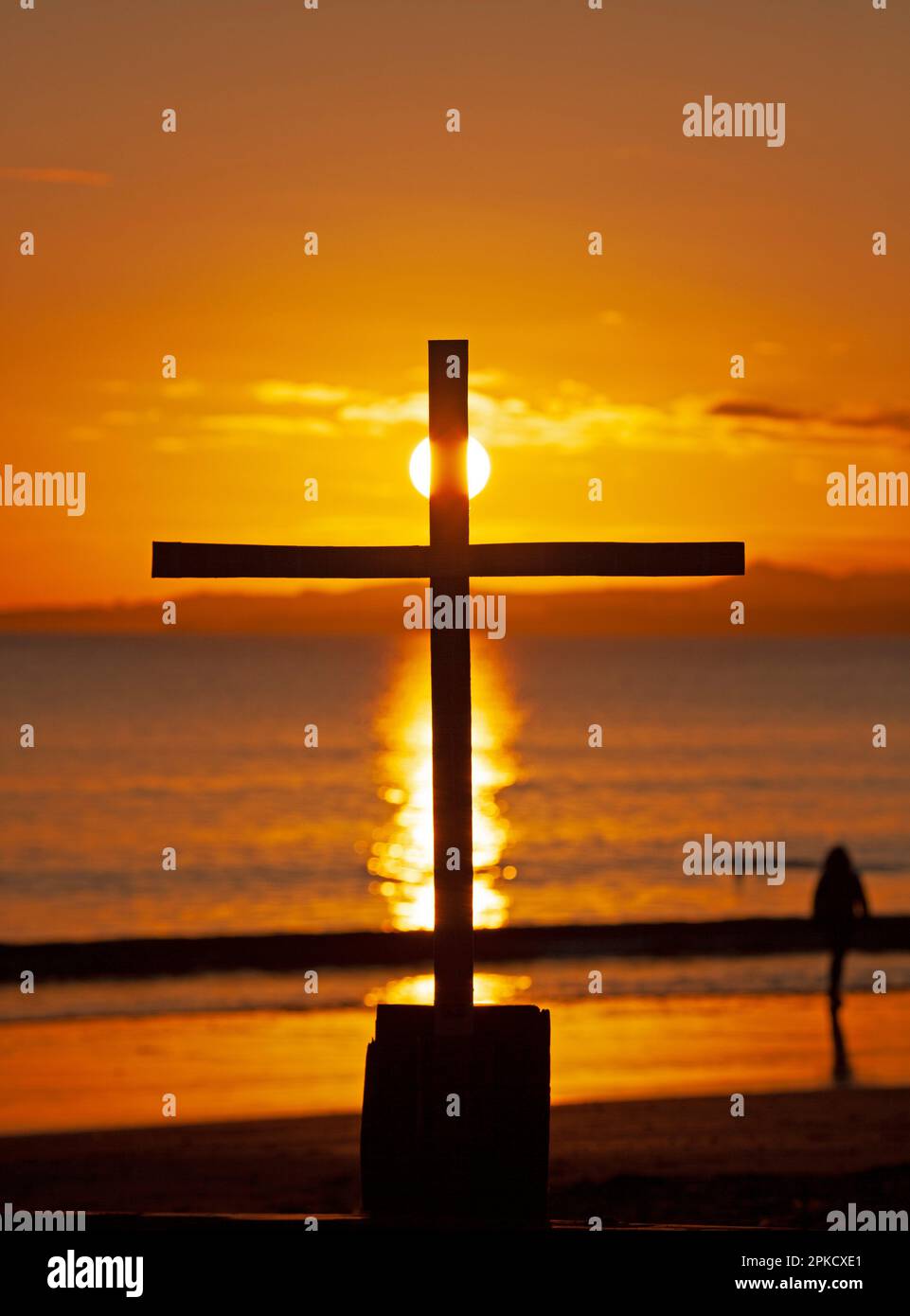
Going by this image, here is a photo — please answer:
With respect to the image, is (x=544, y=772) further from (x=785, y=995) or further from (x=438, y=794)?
(x=438, y=794)

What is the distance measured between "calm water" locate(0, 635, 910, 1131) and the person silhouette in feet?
3.80

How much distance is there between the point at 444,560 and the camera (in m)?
6.00

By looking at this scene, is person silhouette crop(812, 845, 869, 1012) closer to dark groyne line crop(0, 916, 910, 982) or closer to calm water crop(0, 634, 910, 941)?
dark groyne line crop(0, 916, 910, 982)

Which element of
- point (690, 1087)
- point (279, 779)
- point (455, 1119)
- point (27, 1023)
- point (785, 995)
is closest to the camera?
point (455, 1119)

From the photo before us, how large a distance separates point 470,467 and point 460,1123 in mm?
2441

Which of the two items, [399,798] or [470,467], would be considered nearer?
[470,467]

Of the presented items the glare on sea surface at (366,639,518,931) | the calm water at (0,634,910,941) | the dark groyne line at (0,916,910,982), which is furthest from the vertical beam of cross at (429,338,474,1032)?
the calm water at (0,634,910,941)

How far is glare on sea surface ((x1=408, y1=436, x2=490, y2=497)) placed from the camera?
243 inches

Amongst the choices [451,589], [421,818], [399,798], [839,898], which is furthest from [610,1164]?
[399,798]

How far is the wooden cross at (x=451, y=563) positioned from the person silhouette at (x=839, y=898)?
12.8m

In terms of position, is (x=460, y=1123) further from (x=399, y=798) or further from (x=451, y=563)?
(x=399, y=798)
